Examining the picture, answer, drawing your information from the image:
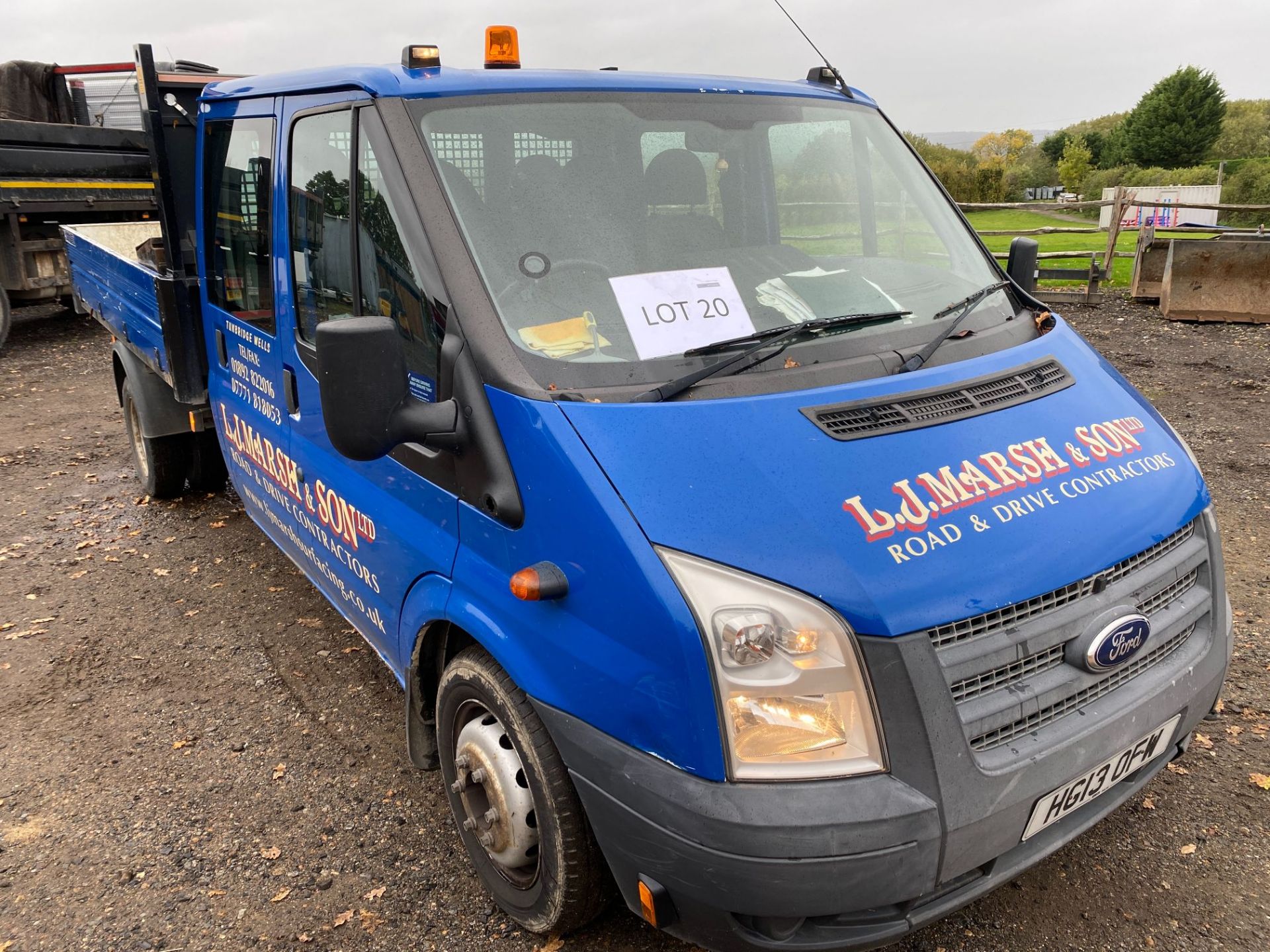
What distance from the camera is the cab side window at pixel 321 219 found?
2.79 metres

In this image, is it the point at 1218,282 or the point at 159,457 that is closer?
the point at 159,457

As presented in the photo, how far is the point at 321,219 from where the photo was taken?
2955 mm

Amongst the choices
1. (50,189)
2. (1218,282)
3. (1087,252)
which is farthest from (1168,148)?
(50,189)

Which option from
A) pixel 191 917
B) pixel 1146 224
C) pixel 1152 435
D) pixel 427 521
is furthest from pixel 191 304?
pixel 1146 224

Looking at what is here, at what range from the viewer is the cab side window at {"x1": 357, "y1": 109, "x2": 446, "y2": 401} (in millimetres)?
2436

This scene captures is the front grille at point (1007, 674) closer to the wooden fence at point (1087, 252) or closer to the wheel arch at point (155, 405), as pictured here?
the wheel arch at point (155, 405)

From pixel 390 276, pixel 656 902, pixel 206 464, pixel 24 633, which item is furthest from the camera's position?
pixel 206 464

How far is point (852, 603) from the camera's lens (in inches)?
73.7

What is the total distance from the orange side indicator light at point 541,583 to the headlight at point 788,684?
0.31 meters

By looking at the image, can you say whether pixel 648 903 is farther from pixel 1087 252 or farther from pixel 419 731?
pixel 1087 252

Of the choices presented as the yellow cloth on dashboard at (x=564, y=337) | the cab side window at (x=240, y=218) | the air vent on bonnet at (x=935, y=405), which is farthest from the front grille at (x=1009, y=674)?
the cab side window at (x=240, y=218)

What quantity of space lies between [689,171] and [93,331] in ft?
38.7

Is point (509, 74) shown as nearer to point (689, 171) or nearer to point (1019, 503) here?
point (689, 171)

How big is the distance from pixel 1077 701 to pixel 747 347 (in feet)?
3.80
